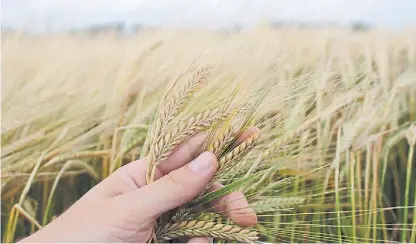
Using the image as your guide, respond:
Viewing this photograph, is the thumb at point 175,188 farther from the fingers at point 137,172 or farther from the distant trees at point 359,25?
the distant trees at point 359,25

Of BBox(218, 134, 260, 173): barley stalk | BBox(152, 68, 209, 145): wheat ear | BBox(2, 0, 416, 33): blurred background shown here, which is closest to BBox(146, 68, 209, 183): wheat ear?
BBox(152, 68, 209, 145): wheat ear

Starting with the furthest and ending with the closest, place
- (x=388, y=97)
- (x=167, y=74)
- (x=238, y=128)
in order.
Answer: (x=167, y=74), (x=388, y=97), (x=238, y=128)

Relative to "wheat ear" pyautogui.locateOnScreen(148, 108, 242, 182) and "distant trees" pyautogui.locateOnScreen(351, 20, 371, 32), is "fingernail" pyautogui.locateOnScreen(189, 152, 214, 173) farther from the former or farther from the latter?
"distant trees" pyautogui.locateOnScreen(351, 20, 371, 32)

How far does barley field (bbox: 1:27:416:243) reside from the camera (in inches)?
38.5

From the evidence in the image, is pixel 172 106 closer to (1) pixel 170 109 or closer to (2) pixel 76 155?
(1) pixel 170 109

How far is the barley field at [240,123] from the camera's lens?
979 mm

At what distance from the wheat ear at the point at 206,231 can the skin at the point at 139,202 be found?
28 mm

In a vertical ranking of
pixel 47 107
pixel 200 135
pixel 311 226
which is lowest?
pixel 311 226

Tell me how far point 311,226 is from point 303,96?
0.25m

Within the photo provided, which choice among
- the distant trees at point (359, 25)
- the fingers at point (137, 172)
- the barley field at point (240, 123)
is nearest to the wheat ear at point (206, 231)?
the barley field at point (240, 123)

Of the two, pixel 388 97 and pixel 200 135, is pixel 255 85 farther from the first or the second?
pixel 388 97

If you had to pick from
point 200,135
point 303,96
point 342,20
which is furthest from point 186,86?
point 342,20

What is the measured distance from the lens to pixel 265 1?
1123 mm

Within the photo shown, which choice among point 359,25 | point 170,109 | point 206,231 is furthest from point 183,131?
point 359,25
